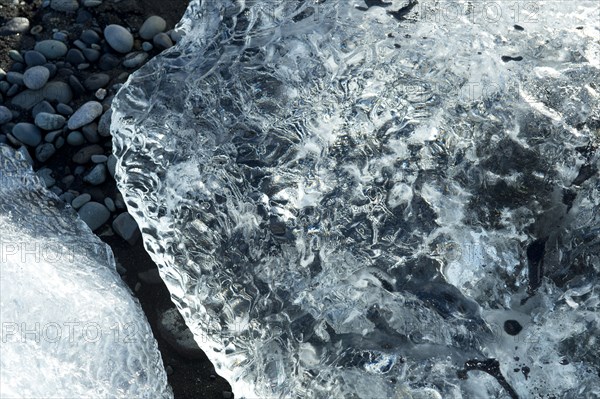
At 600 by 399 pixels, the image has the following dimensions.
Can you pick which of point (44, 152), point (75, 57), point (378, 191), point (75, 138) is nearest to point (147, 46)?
point (75, 57)

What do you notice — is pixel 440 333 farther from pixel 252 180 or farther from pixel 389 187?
pixel 252 180

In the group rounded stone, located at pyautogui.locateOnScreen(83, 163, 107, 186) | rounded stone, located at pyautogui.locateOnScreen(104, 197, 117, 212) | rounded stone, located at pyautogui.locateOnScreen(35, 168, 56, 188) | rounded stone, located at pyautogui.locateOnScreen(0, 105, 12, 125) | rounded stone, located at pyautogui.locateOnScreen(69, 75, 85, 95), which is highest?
rounded stone, located at pyautogui.locateOnScreen(69, 75, 85, 95)

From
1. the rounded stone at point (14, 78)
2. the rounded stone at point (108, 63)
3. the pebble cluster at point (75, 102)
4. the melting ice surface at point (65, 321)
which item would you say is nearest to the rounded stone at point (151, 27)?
the pebble cluster at point (75, 102)

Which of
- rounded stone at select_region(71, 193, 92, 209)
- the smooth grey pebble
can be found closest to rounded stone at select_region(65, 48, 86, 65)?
rounded stone at select_region(71, 193, 92, 209)

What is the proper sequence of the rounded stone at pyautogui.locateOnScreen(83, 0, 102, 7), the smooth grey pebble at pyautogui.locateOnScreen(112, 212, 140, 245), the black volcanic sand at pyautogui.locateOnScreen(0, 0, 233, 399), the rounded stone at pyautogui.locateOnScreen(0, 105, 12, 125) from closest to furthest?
the black volcanic sand at pyautogui.locateOnScreen(0, 0, 233, 399) < the smooth grey pebble at pyautogui.locateOnScreen(112, 212, 140, 245) < the rounded stone at pyautogui.locateOnScreen(0, 105, 12, 125) < the rounded stone at pyautogui.locateOnScreen(83, 0, 102, 7)

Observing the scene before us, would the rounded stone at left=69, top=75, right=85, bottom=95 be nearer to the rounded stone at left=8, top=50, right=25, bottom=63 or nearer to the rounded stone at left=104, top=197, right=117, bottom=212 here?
the rounded stone at left=8, top=50, right=25, bottom=63

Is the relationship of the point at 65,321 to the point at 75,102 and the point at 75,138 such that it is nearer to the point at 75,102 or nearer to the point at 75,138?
the point at 75,138

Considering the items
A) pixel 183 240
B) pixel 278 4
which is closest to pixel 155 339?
pixel 183 240
